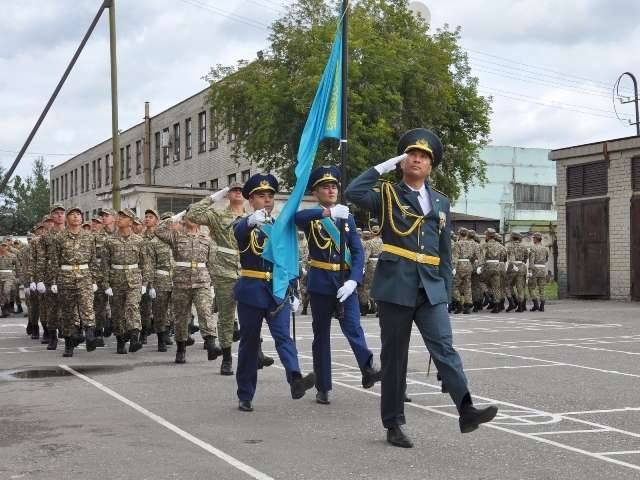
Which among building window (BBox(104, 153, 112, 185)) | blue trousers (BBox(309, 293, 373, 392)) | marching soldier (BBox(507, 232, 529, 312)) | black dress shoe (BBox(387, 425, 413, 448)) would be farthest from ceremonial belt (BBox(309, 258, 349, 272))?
building window (BBox(104, 153, 112, 185))

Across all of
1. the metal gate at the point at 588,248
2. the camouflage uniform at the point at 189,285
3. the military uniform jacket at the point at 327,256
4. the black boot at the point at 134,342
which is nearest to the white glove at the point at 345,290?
the military uniform jacket at the point at 327,256

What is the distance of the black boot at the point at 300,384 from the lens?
8547 millimetres

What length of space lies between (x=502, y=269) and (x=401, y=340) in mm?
17890

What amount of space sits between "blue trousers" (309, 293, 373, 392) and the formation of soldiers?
1508 centimetres

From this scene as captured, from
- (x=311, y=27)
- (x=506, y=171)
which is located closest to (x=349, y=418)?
(x=311, y=27)

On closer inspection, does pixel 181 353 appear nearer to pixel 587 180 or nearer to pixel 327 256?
pixel 327 256

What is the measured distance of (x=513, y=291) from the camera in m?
24.8

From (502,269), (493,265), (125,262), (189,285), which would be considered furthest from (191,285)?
(502,269)

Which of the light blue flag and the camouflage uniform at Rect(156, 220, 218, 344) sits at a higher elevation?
the light blue flag

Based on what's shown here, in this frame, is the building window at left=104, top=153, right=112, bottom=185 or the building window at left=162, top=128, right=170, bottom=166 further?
the building window at left=104, top=153, right=112, bottom=185

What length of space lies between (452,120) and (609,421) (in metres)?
34.6

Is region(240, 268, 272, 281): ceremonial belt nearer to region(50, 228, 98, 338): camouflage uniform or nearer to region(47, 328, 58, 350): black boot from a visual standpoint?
region(50, 228, 98, 338): camouflage uniform

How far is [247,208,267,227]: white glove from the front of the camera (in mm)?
8836

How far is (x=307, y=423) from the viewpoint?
313 inches
